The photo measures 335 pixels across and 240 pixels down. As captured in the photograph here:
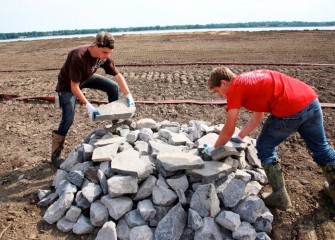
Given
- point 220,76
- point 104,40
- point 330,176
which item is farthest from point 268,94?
point 104,40

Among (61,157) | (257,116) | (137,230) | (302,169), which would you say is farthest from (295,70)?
(137,230)

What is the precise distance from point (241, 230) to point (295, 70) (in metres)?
7.10

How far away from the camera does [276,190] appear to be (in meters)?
3.24

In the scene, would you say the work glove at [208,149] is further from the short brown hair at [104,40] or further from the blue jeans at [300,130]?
the short brown hair at [104,40]

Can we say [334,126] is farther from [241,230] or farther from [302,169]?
[241,230]

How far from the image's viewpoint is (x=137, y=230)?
118 inches

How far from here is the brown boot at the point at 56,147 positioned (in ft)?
14.2

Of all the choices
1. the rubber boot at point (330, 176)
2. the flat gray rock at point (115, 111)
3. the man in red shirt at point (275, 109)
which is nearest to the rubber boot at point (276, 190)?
the man in red shirt at point (275, 109)

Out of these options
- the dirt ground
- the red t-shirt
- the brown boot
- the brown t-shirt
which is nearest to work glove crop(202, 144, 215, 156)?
the red t-shirt

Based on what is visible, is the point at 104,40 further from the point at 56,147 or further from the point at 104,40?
the point at 56,147

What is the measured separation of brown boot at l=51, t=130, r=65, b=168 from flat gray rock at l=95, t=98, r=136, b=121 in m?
0.68

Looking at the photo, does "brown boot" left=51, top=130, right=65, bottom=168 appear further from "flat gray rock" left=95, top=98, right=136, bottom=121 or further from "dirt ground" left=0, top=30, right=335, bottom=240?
"flat gray rock" left=95, top=98, right=136, bottom=121

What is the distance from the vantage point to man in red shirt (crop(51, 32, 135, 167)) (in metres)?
3.78

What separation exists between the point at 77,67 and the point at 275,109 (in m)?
2.22
